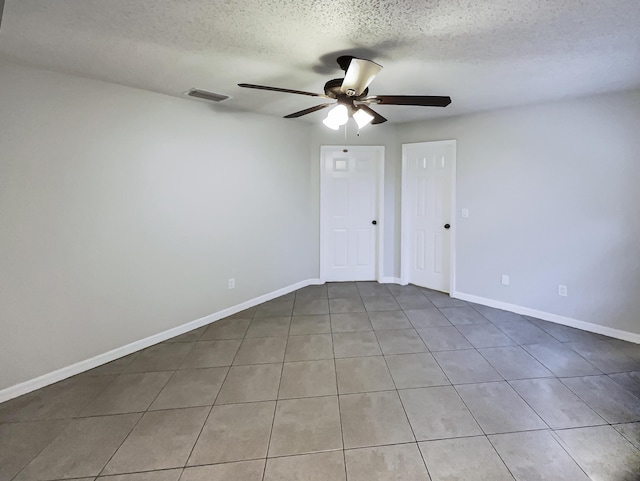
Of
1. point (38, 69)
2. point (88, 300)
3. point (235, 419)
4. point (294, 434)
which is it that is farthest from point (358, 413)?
point (38, 69)

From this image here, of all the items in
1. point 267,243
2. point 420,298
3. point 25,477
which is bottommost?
point 25,477

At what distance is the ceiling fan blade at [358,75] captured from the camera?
1842 millimetres

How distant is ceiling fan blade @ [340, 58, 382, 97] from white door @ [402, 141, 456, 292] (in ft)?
7.89

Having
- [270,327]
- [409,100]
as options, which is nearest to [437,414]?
[270,327]

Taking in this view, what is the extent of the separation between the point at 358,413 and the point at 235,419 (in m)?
0.77

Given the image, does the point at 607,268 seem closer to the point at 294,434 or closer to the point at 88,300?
the point at 294,434

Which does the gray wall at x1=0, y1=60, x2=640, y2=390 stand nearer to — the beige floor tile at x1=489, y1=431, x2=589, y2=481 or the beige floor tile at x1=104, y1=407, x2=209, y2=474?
the beige floor tile at x1=104, y1=407, x2=209, y2=474

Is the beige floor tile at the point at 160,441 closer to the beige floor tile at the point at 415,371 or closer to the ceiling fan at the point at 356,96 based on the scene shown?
the beige floor tile at the point at 415,371

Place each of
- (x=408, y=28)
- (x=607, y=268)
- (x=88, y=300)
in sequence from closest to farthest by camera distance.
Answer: (x=408, y=28) < (x=88, y=300) < (x=607, y=268)

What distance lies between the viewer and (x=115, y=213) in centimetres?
266

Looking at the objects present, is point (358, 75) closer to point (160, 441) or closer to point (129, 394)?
point (160, 441)

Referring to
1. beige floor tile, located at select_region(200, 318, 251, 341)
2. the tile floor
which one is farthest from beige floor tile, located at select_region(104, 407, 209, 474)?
beige floor tile, located at select_region(200, 318, 251, 341)

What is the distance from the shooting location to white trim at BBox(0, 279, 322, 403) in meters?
2.22

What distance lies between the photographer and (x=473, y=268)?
398 centimetres
